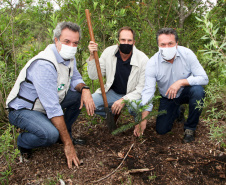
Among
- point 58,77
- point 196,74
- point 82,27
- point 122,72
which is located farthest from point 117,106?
point 82,27

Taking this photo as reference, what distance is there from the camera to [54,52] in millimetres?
2682

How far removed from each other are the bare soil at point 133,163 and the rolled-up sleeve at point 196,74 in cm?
79

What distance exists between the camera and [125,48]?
3242 mm

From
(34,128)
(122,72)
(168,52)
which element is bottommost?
(34,128)

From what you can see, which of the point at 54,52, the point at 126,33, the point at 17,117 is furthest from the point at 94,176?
the point at 126,33

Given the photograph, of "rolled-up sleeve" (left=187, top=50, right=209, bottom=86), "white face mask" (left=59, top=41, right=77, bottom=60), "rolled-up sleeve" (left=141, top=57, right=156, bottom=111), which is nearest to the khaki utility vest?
"white face mask" (left=59, top=41, right=77, bottom=60)

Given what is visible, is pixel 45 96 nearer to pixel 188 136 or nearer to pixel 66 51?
pixel 66 51

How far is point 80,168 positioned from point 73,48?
1.46 meters

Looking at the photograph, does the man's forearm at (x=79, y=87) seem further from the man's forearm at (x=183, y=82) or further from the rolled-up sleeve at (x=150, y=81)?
the man's forearm at (x=183, y=82)

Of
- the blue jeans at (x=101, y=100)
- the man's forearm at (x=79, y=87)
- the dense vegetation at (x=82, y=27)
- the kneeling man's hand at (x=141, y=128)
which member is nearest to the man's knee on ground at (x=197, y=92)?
the dense vegetation at (x=82, y=27)

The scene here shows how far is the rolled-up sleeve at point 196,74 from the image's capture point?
2.95m

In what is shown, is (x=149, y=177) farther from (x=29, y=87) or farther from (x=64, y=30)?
(x=64, y=30)

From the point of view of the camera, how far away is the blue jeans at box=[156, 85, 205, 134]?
296 centimetres

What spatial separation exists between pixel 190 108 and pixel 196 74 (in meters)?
0.48
